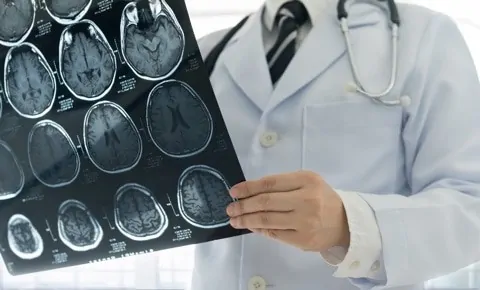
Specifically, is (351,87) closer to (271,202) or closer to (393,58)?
(393,58)

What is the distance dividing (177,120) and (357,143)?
0.22 m

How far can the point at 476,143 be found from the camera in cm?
66

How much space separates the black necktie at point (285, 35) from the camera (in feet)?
2.50

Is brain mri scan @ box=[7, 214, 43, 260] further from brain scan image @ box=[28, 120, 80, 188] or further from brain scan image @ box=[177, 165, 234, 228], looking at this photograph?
brain scan image @ box=[177, 165, 234, 228]

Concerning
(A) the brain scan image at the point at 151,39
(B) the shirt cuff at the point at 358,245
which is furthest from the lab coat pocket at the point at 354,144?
(A) the brain scan image at the point at 151,39

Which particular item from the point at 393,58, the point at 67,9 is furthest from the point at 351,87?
the point at 67,9

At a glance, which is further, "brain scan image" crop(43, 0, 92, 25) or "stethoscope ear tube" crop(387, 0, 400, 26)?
"stethoscope ear tube" crop(387, 0, 400, 26)

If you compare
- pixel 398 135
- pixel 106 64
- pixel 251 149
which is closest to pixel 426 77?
pixel 398 135

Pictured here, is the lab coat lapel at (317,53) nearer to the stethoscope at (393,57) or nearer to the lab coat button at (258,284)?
the stethoscope at (393,57)

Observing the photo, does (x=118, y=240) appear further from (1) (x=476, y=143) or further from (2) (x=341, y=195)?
(1) (x=476, y=143)

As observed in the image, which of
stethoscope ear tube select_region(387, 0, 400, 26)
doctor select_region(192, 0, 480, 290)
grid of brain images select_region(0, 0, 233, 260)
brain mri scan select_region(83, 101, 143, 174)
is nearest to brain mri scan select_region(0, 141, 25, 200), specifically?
grid of brain images select_region(0, 0, 233, 260)

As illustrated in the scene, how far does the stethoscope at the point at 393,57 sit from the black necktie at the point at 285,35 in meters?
0.05

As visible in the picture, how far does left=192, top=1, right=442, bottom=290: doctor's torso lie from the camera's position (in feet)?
2.28

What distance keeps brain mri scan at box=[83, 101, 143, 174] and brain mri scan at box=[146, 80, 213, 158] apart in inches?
1.0
